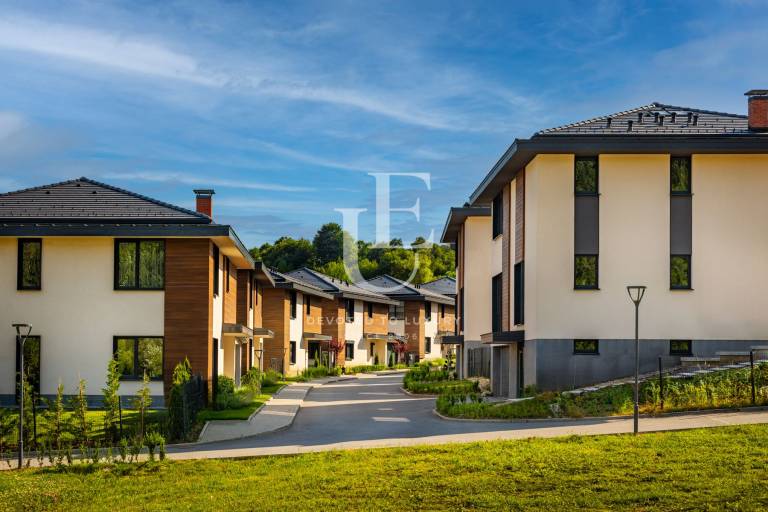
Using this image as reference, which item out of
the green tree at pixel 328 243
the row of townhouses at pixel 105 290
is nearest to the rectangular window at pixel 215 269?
the row of townhouses at pixel 105 290

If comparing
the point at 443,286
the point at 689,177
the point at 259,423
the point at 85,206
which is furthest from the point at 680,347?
the point at 443,286

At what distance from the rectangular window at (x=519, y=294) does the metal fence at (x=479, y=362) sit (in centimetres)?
697

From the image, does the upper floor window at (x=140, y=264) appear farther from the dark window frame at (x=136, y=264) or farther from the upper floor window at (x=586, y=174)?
the upper floor window at (x=586, y=174)

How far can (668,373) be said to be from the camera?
1024 inches

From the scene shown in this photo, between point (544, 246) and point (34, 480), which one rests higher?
point (544, 246)

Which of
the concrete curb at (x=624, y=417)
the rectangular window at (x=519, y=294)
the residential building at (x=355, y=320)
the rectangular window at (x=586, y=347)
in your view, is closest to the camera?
the concrete curb at (x=624, y=417)

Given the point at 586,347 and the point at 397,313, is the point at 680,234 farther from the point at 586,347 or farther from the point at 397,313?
the point at 397,313

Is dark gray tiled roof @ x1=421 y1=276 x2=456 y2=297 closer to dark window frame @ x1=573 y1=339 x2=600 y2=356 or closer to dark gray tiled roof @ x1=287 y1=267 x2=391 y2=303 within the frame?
dark gray tiled roof @ x1=287 y1=267 x2=391 y2=303

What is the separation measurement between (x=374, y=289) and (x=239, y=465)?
192 feet

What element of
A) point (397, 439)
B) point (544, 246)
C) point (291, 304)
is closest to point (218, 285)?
point (544, 246)

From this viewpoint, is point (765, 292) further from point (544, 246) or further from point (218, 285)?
point (218, 285)

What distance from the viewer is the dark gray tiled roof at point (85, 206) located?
28.0 metres

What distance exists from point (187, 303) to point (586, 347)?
11.8m

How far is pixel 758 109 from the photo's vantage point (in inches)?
1115
